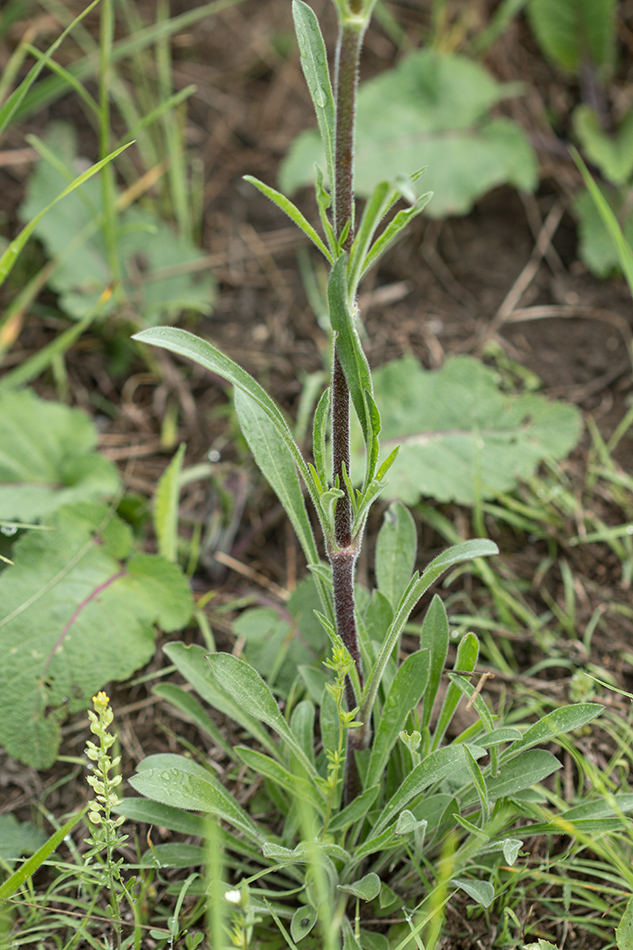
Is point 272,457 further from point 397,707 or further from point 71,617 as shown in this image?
point 71,617

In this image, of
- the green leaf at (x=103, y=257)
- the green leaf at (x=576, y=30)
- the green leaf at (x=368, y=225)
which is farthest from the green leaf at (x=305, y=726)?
the green leaf at (x=576, y=30)

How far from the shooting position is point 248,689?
1177 millimetres

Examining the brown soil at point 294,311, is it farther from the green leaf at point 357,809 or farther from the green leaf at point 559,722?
the green leaf at point 357,809

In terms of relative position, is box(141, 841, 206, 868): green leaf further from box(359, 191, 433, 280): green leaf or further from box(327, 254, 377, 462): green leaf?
box(359, 191, 433, 280): green leaf

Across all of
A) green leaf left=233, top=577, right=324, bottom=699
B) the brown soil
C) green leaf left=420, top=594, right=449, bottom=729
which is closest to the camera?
green leaf left=420, top=594, right=449, bottom=729

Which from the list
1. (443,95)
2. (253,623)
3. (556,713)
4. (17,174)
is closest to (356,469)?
(253,623)

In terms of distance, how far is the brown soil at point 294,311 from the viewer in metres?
1.84

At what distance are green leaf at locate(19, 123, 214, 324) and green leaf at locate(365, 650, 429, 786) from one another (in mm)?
1412

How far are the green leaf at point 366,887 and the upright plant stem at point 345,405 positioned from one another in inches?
6.4

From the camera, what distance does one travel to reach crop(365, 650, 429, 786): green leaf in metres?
1.23

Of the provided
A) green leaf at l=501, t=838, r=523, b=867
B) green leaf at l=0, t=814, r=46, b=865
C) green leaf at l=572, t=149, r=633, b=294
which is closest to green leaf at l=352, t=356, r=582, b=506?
green leaf at l=572, t=149, r=633, b=294

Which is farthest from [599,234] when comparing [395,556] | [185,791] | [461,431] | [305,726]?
[185,791]

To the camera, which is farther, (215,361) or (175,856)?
(175,856)

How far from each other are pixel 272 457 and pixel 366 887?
27.5 inches
